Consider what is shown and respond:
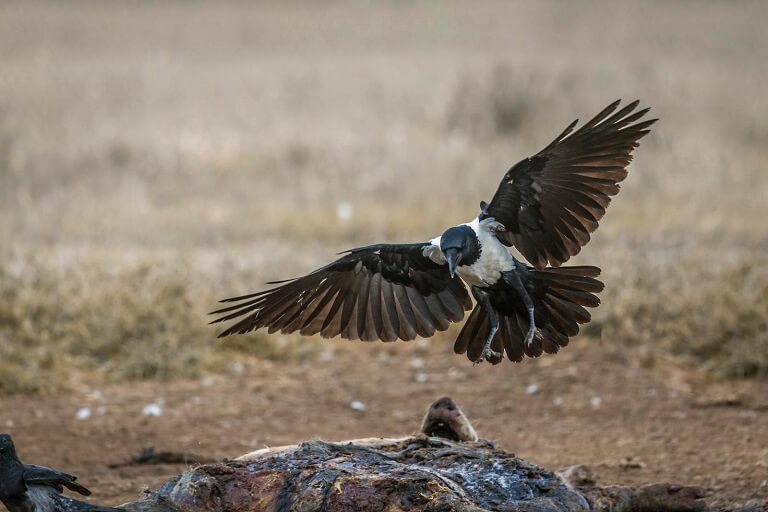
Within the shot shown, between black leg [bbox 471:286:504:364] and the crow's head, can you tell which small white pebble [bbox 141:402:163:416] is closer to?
black leg [bbox 471:286:504:364]

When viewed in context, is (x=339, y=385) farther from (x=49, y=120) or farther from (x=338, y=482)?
(x=49, y=120)

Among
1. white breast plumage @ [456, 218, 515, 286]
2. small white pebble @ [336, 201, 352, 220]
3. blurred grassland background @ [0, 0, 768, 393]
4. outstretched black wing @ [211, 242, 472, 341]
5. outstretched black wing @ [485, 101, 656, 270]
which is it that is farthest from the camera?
small white pebble @ [336, 201, 352, 220]

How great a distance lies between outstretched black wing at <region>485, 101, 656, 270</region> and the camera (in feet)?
14.0

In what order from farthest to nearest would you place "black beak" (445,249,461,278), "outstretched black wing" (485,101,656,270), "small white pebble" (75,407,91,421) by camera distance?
1. "small white pebble" (75,407,91,421)
2. "outstretched black wing" (485,101,656,270)
3. "black beak" (445,249,461,278)

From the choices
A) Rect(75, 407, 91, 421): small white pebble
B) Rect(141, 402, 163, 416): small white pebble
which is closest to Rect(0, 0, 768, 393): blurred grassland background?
Rect(75, 407, 91, 421): small white pebble

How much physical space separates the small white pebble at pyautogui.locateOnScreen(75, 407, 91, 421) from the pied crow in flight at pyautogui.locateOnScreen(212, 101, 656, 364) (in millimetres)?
1886

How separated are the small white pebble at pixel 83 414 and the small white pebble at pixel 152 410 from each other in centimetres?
31

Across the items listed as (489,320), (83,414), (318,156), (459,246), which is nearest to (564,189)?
(459,246)

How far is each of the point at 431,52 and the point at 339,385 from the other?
15135 millimetres

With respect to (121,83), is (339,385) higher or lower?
lower

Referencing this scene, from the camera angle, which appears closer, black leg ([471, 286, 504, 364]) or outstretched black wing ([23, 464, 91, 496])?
outstretched black wing ([23, 464, 91, 496])

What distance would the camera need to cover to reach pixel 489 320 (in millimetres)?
4629

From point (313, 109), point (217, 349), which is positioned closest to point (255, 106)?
point (313, 109)

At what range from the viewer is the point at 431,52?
21.0m
